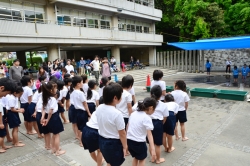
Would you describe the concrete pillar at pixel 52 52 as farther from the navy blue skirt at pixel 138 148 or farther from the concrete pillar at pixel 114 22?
the navy blue skirt at pixel 138 148

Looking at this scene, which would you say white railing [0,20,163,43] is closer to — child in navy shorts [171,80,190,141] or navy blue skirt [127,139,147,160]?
child in navy shorts [171,80,190,141]

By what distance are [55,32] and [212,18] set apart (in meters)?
15.4

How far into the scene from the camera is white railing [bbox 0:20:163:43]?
37.0ft

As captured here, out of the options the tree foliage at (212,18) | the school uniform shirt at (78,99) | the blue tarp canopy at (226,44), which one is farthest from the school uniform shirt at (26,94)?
the tree foliage at (212,18)

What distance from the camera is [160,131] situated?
3402 mm

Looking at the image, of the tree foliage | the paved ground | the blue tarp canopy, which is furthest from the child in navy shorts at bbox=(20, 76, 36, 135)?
the tree foliage

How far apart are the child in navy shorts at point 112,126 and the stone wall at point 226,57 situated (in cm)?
1963

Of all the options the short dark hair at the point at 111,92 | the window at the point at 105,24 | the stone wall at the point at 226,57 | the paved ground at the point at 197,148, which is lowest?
the paved ground at the point at 197,148

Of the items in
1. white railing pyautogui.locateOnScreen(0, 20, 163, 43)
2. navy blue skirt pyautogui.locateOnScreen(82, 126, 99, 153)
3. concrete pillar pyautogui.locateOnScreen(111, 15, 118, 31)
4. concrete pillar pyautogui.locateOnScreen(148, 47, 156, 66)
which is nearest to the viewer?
navy blue skirt pyautogui.locateOnScreen(82, 126, 99, 153)

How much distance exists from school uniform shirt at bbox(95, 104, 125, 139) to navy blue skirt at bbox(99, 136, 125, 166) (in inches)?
2.6

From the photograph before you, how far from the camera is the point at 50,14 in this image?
1430 centimetres

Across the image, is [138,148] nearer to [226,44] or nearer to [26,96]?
[26,96]

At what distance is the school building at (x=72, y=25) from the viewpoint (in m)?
12.2

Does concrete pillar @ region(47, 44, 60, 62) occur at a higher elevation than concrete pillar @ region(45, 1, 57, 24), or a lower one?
lower
